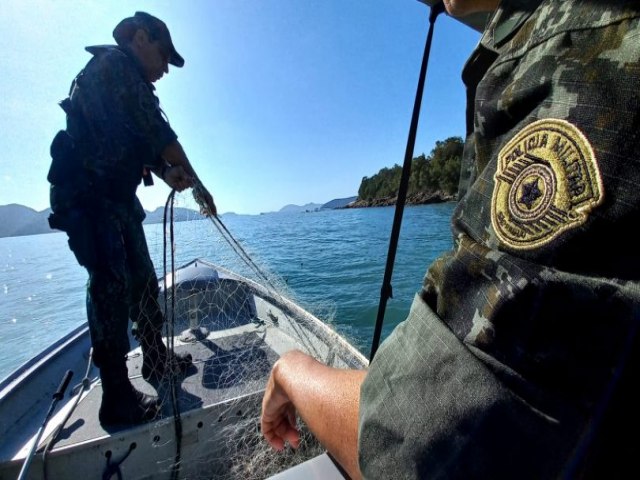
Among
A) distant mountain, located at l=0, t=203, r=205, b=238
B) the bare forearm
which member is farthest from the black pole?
distant mountain, located at l=0, t=203, r=205, b=238

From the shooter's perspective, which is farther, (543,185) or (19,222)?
(19,222)

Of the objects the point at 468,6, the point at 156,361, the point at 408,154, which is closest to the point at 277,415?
the point at 468,6

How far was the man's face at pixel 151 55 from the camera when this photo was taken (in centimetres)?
258

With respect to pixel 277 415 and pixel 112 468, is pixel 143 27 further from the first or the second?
pixel 112 468

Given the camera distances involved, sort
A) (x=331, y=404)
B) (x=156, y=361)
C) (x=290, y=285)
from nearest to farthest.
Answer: (x=331, y=404) < (x=156, y=361) < (x=290, y=285)

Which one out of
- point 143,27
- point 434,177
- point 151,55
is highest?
point 434,177

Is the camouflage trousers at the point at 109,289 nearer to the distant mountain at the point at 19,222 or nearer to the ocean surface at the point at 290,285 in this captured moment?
the ocean surface at the point at 290,285

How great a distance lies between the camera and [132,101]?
235 centimetres

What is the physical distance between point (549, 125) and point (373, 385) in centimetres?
48

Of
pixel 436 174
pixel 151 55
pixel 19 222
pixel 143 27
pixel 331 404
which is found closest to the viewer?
pixel 331 404

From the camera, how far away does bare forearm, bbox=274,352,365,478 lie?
24.5 inches

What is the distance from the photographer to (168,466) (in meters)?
2.35

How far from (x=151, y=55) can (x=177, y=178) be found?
1.04 meters

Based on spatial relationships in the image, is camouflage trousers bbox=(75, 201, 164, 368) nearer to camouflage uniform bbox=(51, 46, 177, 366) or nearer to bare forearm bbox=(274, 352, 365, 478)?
camouflage uniform bbox=(51, 46, 177, 366)
